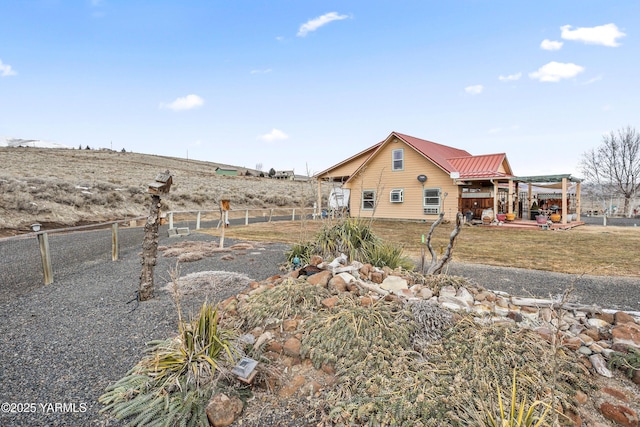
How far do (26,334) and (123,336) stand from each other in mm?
1143

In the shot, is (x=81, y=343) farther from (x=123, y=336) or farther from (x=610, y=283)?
(x=610, y=283)

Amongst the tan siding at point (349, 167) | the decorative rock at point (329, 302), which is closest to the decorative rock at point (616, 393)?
the decorative rock at point (329, 302)

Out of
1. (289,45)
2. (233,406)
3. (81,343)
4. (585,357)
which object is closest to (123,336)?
(81,343)

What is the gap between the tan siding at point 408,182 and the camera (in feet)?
52.7

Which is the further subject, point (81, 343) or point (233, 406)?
point (81, 343)

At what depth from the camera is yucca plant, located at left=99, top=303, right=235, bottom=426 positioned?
2010mm

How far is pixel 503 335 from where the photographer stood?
2.68m

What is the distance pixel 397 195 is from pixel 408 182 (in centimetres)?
100

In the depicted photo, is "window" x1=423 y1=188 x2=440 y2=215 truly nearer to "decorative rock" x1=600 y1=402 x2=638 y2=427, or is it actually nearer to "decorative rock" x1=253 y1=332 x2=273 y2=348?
"decorative rock" x1=600 y1=402 x2=638 y2=427

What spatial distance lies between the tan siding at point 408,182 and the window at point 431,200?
0.74ft

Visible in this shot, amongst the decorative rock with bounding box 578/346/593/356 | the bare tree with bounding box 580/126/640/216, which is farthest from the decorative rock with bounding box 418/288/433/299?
the bare tree with bounding box 580/126/640/216

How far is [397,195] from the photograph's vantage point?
1767cm

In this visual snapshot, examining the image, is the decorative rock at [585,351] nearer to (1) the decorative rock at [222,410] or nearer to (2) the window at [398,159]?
(1) the decorative rock at [222,410]

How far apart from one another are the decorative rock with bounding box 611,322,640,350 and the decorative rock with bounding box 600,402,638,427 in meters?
0.95
